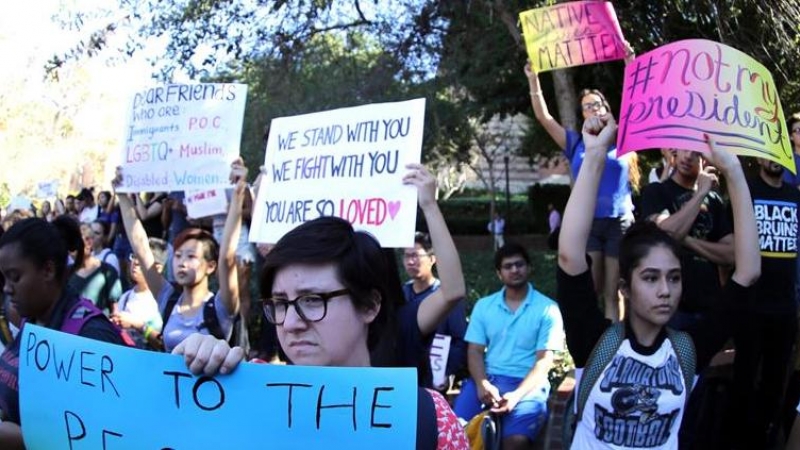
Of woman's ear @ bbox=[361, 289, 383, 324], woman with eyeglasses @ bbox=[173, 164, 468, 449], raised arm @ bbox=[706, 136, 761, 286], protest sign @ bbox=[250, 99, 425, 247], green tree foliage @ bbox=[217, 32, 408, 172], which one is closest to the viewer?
woman with eyeglasses @ bbox=[173, 164, 468, 449]

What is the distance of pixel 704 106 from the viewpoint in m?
4.04

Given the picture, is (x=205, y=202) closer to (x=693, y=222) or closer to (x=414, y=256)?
(x=414, y=256)

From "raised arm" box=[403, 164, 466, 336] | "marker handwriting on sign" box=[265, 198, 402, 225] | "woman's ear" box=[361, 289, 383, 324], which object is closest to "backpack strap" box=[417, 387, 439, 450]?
"woman's ear" box=[361, 289, 383, 324]

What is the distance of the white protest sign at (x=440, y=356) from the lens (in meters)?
5.54

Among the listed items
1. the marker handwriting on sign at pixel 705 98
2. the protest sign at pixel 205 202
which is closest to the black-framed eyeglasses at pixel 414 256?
the marker handwriting on sign at pixel 705 98

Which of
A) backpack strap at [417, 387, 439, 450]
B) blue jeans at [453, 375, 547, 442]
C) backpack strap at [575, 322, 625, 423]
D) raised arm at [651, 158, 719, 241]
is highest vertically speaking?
raised arm at [651, 158, 719, 241]

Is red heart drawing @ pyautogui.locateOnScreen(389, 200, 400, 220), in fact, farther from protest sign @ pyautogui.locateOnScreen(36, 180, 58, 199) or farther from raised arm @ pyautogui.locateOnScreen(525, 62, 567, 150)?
protest sign @ pyautogui.locateOnScreen(36, 180, 58, 199)

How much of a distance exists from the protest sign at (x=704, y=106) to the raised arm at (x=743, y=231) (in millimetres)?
479

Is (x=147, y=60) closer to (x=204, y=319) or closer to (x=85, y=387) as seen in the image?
(x=204, y=319)

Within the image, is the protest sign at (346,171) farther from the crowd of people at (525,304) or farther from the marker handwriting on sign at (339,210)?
the crowd of people at (525,304)

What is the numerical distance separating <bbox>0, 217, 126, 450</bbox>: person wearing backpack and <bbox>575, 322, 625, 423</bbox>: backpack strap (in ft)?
5.09

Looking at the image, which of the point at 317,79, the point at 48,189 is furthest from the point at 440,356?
the point at 48,189

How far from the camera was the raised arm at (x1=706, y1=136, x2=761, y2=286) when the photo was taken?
10.8 feet

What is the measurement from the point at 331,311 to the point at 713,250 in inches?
134
